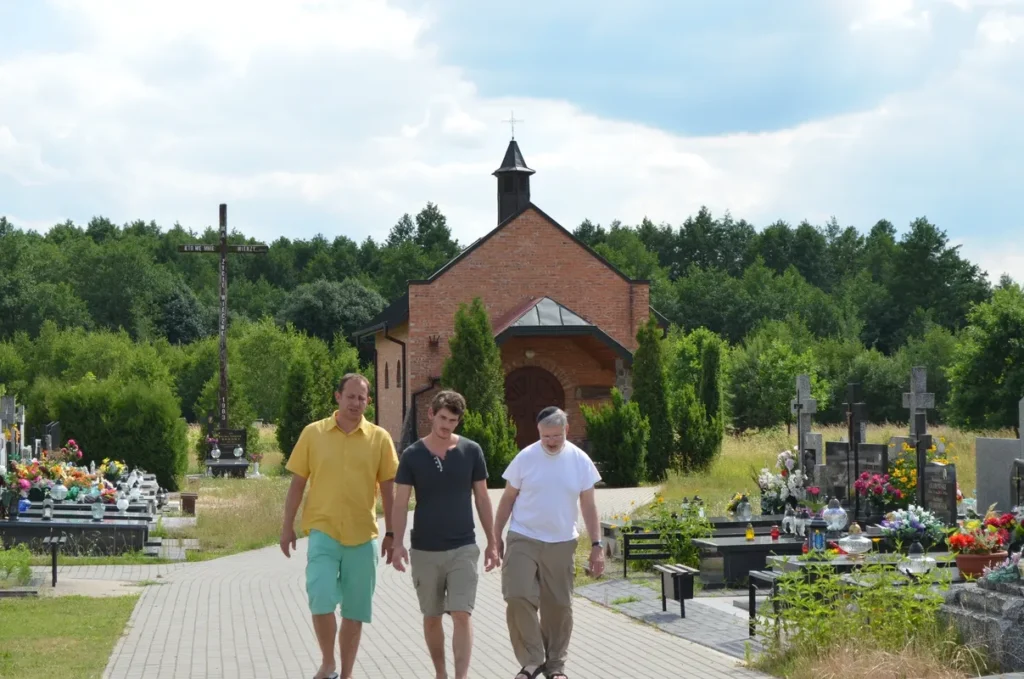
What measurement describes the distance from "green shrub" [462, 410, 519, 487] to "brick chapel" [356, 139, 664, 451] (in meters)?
4.01

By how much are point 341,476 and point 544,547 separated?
51.4 inches

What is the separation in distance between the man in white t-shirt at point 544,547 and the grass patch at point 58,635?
9.38 feet

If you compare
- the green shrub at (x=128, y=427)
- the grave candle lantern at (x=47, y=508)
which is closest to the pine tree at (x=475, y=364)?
the green shrub at (x=128, y=427)

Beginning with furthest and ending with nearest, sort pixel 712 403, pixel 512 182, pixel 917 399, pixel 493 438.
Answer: pixel 512 182 < pixel 712 403 < pixel 493 438 < pixel 917 399

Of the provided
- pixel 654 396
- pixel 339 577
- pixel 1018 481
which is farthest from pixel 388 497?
pixel 654 396

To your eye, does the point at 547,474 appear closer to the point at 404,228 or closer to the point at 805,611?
the point at 805,611

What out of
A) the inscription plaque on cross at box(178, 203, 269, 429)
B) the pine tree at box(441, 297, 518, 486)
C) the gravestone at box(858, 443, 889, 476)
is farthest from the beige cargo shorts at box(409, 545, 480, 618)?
the inscription plaque on cross at box(178, 203, 269, 429)

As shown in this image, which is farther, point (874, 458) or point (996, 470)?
point (874, 458)

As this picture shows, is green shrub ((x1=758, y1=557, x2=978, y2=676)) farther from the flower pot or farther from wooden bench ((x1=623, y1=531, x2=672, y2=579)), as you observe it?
wooden bench ((x1=623, y1=531, x2=672, y2=579))

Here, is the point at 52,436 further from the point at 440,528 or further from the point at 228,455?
the point at 440,528

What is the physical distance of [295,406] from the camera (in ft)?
126

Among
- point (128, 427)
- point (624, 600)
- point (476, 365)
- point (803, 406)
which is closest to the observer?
point (624, 600)

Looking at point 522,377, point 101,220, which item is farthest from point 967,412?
point 101,220

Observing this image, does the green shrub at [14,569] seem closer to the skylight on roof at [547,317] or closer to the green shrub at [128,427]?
the green shrub at [128,427]
